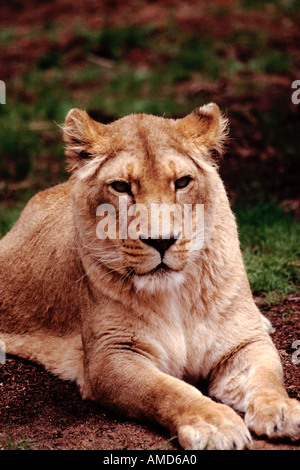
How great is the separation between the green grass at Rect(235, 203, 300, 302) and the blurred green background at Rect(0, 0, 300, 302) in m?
0.01

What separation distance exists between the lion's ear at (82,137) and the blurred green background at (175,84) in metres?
2.08

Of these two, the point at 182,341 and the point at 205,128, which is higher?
the point at 205,128

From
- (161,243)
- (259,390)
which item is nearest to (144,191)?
(161,243)

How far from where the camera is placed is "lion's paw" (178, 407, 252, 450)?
3357mm

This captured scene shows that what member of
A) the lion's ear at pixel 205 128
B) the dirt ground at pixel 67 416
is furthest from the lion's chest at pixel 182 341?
the lion's ear at pixel 205 128

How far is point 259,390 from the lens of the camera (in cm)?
385

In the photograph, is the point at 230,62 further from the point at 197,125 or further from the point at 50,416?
the point at 50,416

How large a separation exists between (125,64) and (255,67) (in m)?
2.06

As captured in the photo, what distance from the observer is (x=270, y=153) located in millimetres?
8539

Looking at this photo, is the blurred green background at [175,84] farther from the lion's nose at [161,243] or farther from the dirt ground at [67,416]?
the lion's nose at [161,243]

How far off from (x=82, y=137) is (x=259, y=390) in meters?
1.73

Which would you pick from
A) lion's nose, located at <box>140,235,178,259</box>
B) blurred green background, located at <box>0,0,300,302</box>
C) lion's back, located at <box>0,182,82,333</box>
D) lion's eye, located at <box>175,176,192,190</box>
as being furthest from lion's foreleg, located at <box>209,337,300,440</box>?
blurred green background, located at <box>0,0,300,302</box>

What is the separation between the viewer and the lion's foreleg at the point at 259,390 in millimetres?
3543

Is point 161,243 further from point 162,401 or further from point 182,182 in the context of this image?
point 162,401
